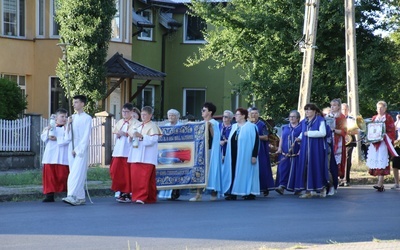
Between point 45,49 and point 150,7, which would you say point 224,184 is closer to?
point 45,49

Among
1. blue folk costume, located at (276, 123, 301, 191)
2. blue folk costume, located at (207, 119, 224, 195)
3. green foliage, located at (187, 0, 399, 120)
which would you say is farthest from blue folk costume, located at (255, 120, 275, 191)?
green foliage, located at (187, 0, 399, 120)

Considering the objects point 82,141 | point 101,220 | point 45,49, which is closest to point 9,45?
point 45,49

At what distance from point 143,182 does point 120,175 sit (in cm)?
59

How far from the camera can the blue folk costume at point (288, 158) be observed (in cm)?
2089

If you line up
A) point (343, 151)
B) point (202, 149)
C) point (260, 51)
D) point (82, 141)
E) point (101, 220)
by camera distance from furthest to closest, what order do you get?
1. point (260, 51)
2. point (343, 151)
3. point (202, 149)
4. point (82, 141)
5. point (101, 220)

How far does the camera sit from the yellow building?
35.3m

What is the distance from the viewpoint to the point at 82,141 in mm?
18188

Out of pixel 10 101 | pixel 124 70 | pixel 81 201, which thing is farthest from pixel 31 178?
pixel 124 70

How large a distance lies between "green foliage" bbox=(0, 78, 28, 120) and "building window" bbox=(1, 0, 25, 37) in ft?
18.3

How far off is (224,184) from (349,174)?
4899mm

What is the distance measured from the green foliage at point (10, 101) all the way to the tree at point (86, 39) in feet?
10.2

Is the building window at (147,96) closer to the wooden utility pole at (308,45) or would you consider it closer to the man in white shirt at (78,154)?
the wooden utility pole at (308,45)

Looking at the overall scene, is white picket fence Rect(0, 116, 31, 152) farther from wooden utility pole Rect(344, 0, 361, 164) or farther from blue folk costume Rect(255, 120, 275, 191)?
blue folk costume Rect(255, 120, 275, 191)

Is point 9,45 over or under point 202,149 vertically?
over
